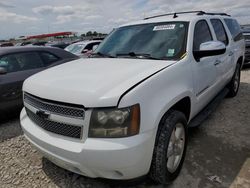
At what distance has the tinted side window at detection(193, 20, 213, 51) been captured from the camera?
11.0 ft

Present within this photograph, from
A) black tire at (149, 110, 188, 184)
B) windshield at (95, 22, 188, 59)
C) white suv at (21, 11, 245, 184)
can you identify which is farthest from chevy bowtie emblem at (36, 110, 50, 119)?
windshield at (95, 22, 188, 59)

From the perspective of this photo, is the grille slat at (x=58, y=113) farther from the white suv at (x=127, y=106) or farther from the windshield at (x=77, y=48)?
the windshield at (x=77, y=48)

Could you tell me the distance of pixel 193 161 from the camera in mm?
3143

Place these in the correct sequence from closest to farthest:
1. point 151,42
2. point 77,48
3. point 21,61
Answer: point 151,42 → point 21,61 → point 77,48

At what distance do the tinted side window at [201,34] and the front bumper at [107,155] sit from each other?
1728 millimetres

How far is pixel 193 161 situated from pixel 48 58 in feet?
12.7

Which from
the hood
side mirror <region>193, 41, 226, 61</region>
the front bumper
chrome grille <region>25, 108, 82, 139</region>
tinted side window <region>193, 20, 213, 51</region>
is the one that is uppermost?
tinted side window <region>193, 20, 213, 51</region>

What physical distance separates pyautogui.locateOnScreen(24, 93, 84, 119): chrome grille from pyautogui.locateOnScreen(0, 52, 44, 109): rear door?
2300 millimetres

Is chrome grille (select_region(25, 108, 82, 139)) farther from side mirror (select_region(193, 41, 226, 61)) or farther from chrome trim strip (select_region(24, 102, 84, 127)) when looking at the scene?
side mirror (select_region(193, 41, 226, 61))

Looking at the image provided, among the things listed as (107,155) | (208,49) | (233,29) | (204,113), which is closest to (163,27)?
(208,49)

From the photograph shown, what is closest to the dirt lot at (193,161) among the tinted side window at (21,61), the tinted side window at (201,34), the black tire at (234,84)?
the black tire at (234,84)

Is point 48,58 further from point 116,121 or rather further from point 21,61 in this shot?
point 116,121

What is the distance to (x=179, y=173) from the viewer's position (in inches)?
112

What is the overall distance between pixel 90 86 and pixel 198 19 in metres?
2.23
